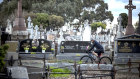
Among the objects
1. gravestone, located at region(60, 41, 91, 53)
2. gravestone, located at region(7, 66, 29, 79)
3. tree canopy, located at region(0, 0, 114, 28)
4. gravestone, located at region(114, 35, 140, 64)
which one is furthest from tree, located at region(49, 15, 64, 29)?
gravestone, located at region(7, 66, 29, 79)

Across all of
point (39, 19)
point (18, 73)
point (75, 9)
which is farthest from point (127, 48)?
point (75, 9)

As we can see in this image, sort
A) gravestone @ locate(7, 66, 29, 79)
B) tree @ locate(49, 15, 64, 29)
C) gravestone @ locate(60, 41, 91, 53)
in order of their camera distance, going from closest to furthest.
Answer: gravestone @ locate(7, 66, 29, 79) < gravestone @ locate(60, 41, 91, 53) < tree @ locate(49, 15, 64, 29)

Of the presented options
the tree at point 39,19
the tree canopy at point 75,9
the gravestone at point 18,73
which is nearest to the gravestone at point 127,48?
the gravestone at point 18,73

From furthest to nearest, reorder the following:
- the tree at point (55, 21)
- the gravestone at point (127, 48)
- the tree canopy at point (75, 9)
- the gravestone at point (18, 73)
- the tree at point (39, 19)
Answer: the tree canopy at point (75, 9), the tree at point (55, 21), the tree at point (39, 19), the gravestone at point (127, 48), the gravestone at point (18, 73)

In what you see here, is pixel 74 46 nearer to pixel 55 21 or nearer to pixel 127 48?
pixel 127 48

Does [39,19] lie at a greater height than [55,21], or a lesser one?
greater

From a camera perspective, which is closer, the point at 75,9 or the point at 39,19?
the point at 39,19

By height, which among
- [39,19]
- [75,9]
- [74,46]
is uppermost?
[75,9]

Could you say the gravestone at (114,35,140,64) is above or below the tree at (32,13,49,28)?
below

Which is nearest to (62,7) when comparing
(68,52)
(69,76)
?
(68,52)

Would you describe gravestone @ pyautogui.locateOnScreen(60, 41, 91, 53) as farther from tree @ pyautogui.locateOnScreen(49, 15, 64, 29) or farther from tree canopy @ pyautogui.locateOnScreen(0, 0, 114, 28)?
tree canopy @ pyautogui.locateOnScreen(0, 0, 114, 28)

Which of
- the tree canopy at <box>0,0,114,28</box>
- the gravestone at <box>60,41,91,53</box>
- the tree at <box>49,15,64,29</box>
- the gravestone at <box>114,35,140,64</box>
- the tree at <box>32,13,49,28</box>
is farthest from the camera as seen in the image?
the tree canopy at <box>0,0,114,28</box>

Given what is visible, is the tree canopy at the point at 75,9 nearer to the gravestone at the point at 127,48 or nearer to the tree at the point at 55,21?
the tree at the point at 55,21

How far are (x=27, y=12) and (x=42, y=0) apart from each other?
1080 cm
